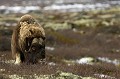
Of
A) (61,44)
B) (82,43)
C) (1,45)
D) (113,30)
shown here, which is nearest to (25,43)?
(1,45)

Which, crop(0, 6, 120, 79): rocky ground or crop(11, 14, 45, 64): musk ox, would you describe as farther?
crop(11, 14, 45, 64): musk ox

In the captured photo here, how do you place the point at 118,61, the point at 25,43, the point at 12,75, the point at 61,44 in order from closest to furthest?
the point at 12,75
the point at 25,43
the point at 118,61
the point at 61,44

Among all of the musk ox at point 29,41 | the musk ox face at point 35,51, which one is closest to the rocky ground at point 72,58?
the musk ox face at point 35,51

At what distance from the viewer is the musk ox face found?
47.7ft

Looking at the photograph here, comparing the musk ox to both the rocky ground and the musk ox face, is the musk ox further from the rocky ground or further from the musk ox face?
the rocky ground

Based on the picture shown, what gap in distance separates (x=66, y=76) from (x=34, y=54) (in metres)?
2.25

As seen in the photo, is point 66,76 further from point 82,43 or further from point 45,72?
point 82,43

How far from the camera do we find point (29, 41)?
14.6 meters

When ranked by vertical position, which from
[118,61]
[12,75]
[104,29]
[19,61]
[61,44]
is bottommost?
[104,29]

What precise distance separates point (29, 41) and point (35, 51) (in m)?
0.44

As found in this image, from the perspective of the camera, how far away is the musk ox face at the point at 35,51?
47.7 ft

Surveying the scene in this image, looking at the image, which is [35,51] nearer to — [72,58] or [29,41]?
[29,41]

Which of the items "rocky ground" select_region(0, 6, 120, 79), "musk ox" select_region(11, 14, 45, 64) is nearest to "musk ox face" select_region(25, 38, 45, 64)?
"musk ox" select_region(11, 14, 45, 64)

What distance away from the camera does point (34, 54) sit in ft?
48.9
